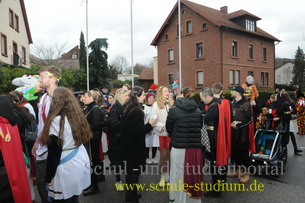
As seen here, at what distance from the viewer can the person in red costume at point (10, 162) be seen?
8.39 ft

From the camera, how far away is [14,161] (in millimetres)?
2650

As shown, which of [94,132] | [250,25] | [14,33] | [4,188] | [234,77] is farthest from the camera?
[250,25]

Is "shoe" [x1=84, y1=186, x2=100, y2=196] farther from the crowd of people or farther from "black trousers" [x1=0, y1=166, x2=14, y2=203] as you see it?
"black trousers" [x1=0, y1=166, x2=14, y2=203]

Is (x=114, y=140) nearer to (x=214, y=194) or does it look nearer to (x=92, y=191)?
(x=92, y=191)

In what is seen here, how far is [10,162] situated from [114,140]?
8.45 ft

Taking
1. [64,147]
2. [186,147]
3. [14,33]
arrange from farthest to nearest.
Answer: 1. [14,33]
2. [186,147]
3. [64,147]

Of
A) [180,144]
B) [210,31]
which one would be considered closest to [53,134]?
[180,144]

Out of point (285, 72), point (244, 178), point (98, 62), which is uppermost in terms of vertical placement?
point (285, 72)

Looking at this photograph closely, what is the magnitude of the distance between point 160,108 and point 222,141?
140 centimetres

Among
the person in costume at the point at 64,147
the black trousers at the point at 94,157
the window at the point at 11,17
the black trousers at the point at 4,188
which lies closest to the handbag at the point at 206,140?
the black trousers at the point at 94,157

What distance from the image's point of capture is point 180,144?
3.82 m

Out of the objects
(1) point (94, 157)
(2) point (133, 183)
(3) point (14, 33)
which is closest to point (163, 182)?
(2) point (133, 183)

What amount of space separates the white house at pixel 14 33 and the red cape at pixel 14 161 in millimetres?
17860

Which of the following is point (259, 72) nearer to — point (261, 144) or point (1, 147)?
point (261, 144)
